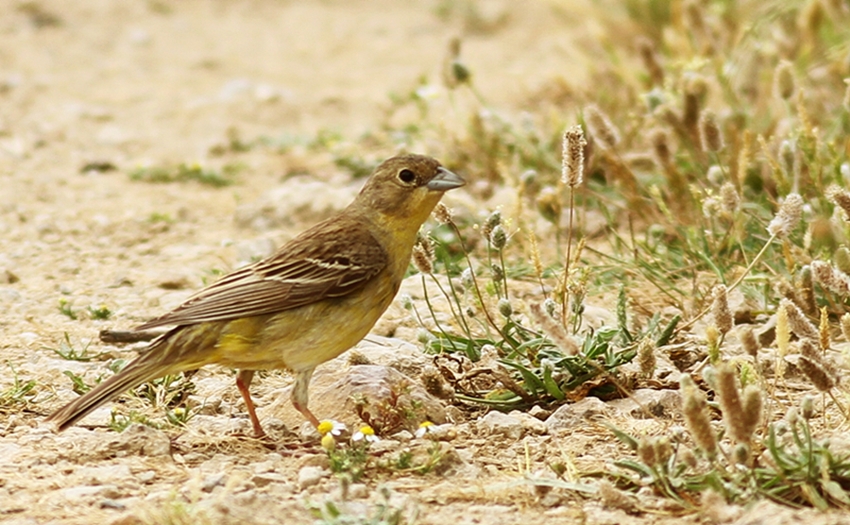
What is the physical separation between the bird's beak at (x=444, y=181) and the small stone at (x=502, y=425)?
0.97m

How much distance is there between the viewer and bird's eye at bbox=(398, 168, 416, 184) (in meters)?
5.34

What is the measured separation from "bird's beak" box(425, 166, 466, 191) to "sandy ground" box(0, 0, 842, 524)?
0.95 m

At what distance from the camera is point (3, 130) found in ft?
32.6

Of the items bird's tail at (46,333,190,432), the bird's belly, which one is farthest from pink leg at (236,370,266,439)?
bird's tail at (46,333,190,432)

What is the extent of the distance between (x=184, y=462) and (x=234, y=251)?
9.61 ft

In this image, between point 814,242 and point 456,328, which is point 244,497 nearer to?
point 456,328

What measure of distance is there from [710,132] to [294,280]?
2.04 meters

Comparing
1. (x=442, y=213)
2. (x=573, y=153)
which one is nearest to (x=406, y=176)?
(x=442, y=213)

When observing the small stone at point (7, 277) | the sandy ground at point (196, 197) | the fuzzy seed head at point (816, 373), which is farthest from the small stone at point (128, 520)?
the small stone at point (7, 277)

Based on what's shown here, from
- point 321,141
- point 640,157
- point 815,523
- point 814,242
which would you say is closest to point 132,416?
point 815,523

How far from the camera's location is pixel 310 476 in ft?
13.6

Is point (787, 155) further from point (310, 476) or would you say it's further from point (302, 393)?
point (310, 476)

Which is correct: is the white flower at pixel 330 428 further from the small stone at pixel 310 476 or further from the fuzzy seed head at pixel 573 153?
the fuzzy seed head at pixel 573 153

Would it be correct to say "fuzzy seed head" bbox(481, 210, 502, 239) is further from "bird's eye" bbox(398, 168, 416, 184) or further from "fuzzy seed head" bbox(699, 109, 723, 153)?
"fuzzy seed head" bbox(699, 109, 723, 153)
